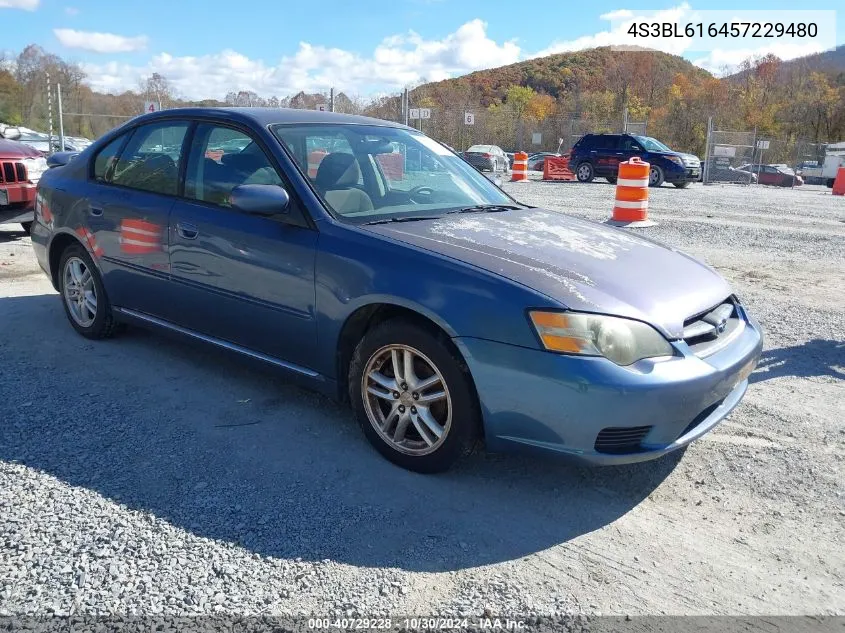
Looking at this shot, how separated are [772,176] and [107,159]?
3314 centimetres

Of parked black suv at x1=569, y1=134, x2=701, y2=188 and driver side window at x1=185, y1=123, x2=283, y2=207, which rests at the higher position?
parked black suv at x1=569, y1=134, x2=701, y2=188

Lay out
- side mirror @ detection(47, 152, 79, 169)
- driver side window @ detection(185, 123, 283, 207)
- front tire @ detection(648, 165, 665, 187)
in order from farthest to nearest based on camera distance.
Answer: front tire @ detection(648, 165, 665, 187) → side mirror @ detection(47, 152, 79, 169) → driver side window @ detection(185, 123, 283, 207)

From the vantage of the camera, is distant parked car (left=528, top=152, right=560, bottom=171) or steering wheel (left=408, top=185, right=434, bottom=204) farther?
distant parked car (left=528, top=152, right=560, bottom=171)

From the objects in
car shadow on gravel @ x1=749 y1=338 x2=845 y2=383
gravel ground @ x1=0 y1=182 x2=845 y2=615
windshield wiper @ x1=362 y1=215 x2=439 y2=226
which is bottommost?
gravel ground @ x1=0 y1=182 x2=845 y2=615

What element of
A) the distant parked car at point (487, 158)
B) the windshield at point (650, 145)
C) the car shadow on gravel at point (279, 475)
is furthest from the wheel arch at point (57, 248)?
the windshield at point (650, 145)

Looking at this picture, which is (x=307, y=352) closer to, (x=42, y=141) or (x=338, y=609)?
(x=338, y=609)

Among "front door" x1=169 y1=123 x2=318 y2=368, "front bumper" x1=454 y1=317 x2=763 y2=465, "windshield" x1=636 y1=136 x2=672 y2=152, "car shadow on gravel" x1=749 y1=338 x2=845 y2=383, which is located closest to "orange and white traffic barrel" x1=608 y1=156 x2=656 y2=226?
"car shadow on gravel" x1=749 y1=338 x2=845 y2=383

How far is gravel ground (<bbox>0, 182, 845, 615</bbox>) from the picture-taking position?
97.1 inches

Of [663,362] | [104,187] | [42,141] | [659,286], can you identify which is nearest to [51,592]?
[663,362]

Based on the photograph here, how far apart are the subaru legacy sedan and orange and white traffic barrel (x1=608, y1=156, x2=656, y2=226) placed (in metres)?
7.78

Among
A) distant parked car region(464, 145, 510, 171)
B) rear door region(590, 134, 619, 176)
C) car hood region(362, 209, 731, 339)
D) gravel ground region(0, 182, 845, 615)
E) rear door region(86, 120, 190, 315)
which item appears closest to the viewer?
gravel ground region(0, 182, 845, 615)

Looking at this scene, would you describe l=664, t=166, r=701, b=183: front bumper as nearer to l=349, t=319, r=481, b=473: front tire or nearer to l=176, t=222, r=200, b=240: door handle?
l=176, t=222, r=200, b=240: door handle

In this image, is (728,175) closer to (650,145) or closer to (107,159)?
(650,145)

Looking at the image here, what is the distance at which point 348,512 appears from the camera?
2965 millimetres
